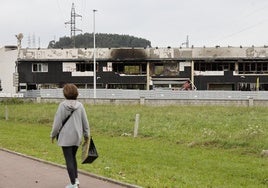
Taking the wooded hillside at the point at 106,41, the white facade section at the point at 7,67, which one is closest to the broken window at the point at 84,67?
the white facade section at the point at 7,67

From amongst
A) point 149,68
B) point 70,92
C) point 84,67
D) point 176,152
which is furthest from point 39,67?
point 70,92

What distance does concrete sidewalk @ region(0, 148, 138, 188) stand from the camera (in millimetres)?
9070

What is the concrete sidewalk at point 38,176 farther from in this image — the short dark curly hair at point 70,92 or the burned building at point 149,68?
the burned building at point 149,68

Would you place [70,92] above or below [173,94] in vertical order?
above

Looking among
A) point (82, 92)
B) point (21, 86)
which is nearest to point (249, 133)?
point (82, 92)

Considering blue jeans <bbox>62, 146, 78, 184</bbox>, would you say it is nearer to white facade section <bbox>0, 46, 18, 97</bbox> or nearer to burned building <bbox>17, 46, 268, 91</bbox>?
burned building <bbox>17, 46, 268, 91</bbox>

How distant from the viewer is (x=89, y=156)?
8594mm

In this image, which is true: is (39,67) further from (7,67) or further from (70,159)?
(70,159)

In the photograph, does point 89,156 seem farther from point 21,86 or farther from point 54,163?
point 21,86

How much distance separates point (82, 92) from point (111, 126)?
102ft

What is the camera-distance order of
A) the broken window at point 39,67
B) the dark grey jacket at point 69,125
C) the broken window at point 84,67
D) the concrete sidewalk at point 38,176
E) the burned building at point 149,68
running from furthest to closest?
the broken window at point 39,67 → the broken window at point 84,67 → the burned building at point 149,68 → the concrete sidewalk at point 38,176 → the dark grey jacket at point 69,125

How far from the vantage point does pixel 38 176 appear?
10023 mm

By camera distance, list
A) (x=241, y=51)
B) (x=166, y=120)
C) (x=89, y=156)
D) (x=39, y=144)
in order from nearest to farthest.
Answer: (x=89, y=156), (x=39, y=144), (x=166, y=120), (x=241, y=51)

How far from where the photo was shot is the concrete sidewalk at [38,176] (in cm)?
907
